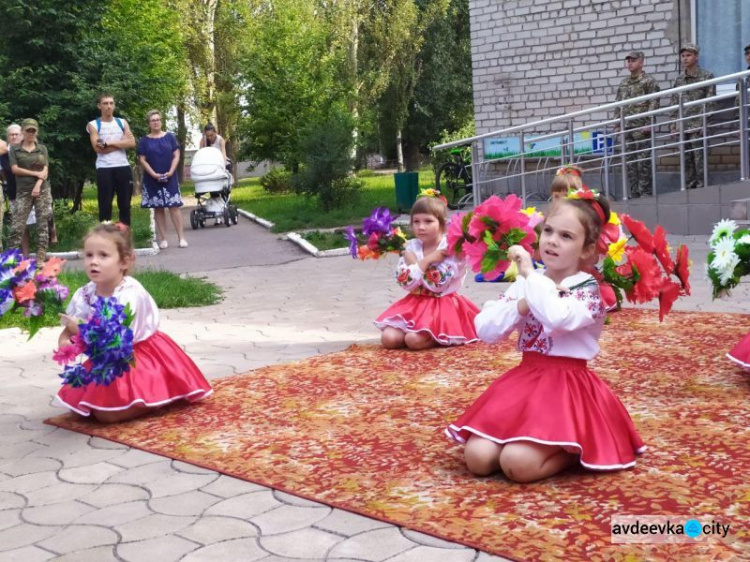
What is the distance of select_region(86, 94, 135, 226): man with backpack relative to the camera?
13.8 metres

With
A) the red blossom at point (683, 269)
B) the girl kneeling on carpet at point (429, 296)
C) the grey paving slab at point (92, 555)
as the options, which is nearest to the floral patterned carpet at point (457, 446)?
the girl kneeling on carpet at point (429, 296)

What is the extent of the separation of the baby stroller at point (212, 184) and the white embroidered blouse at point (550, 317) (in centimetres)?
1439

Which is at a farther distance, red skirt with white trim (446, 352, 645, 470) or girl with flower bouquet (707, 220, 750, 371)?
girl with flower bouquet (707, 220, 750, 371)

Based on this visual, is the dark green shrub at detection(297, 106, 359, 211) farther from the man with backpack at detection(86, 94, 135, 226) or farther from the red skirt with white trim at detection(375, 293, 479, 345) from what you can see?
the red skirt with white trim at detection(375, 293, 479, 345)

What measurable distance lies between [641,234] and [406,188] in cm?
1482

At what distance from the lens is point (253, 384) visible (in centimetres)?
657

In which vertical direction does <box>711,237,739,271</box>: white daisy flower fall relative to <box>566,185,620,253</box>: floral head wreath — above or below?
below

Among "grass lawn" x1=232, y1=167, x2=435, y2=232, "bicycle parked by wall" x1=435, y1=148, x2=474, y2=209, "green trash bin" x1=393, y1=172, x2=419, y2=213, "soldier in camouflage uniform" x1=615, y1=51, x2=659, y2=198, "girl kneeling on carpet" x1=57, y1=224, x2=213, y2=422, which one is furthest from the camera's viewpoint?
"bicycle parked by wall" x1=435, y1=148, x2=474, y2=209

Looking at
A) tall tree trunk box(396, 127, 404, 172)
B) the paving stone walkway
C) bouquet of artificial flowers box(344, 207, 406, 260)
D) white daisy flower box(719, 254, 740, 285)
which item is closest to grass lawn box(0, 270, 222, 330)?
the paving stone walkway

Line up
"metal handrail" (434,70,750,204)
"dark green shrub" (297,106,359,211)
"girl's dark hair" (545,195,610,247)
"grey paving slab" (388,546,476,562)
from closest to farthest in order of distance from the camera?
"grey paving slab" (388,546,476,562) → "girl's dark hair" (545,195,610,247) → "metal handrail" (434,70,750,204) → "dark green shrub" (297,106,359,211)

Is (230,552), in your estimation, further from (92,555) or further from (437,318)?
(437,318)

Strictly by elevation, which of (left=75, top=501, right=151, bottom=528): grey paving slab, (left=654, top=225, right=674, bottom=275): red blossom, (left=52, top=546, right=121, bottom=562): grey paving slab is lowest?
(left=52, top=546, right=121, bottom=562): grey paving slab

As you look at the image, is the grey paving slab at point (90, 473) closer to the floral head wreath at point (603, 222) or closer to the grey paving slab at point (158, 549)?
the grey paving slab at point (158, 549)

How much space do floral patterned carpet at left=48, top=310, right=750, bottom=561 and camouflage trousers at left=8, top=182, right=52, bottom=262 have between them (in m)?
7.30
